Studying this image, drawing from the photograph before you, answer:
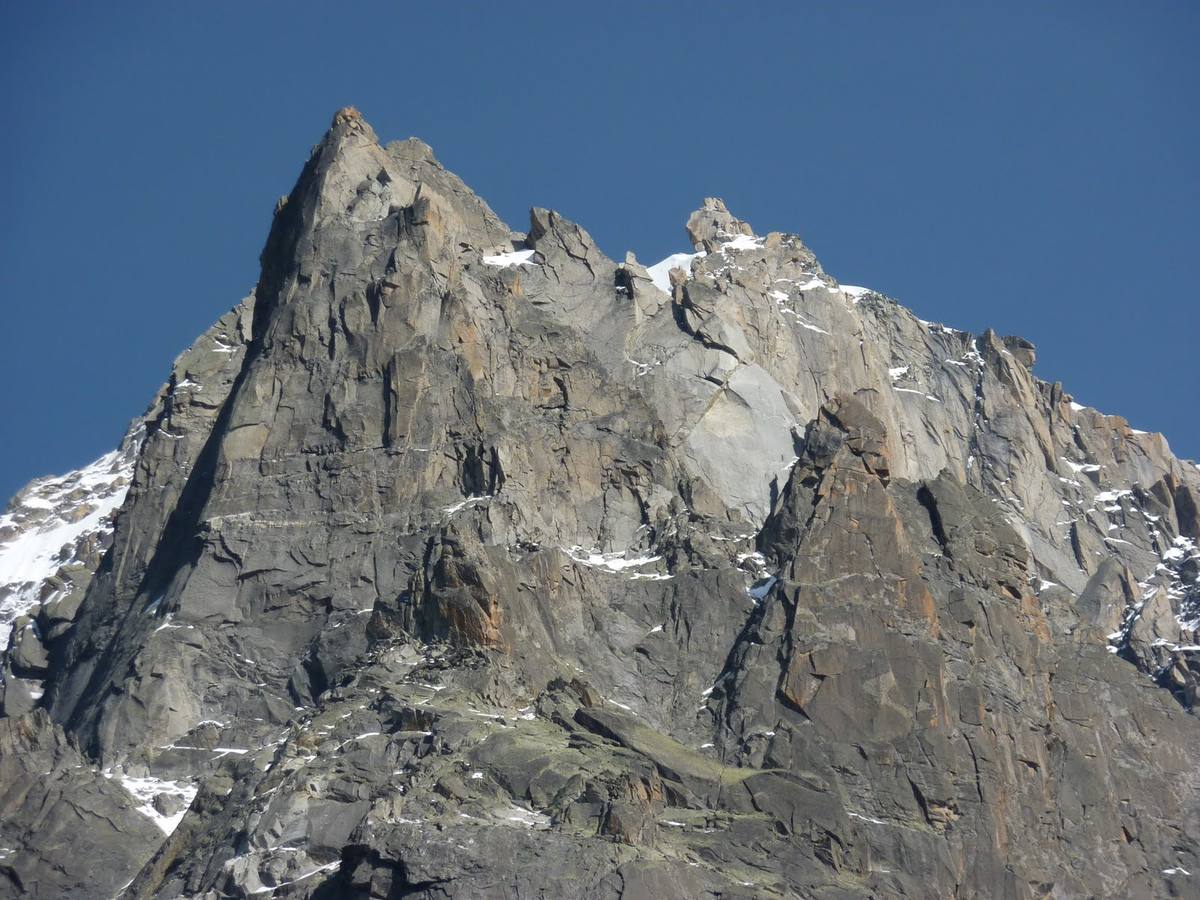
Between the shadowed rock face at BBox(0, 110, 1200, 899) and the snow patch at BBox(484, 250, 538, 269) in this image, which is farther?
the snow patch at BBox(484, 250, 538, 269)

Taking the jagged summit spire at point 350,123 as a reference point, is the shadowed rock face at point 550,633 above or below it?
below

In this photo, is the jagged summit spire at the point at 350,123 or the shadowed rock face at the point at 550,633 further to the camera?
the jagged summit spire at the point at 350,123

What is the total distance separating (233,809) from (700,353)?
5863 cm

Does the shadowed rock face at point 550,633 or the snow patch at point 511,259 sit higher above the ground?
the snow patch at point 511,259

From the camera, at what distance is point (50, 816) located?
149625mm

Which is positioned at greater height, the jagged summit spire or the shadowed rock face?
the jagged summit spire

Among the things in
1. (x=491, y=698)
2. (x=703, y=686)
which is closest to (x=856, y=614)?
(x=703, y=686)

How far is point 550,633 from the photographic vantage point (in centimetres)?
15688

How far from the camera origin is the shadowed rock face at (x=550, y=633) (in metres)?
138

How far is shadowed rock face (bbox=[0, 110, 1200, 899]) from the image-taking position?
13788cm

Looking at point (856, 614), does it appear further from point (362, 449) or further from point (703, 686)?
point (362, 449)

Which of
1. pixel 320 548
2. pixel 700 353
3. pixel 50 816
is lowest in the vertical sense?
pixel 50 816

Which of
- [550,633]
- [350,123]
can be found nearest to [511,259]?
[350,123]

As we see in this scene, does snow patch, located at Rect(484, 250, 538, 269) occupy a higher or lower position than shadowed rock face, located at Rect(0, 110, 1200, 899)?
Result: higher
